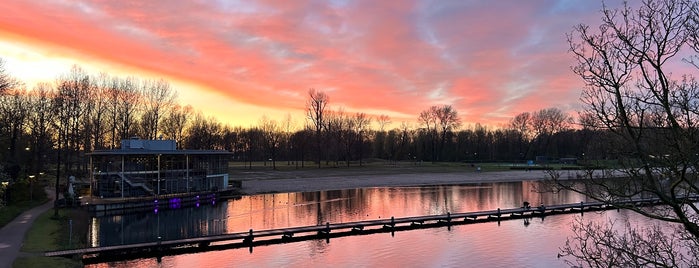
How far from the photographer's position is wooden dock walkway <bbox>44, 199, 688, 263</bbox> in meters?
28.9

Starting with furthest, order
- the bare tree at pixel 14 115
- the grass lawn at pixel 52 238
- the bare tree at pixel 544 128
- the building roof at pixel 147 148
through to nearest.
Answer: the bare tree at pixel 544 128, the bare tree at pixel 14 115, the building roof at pixel 147 148, the grass lawn at pixel 52 238

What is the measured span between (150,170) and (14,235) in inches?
1032

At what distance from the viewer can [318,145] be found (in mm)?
117812

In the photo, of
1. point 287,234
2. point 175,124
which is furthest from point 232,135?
point 287,234

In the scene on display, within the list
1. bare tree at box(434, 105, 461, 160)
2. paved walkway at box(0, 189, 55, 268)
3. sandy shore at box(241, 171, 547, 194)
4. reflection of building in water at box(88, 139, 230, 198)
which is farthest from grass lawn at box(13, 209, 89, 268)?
bare tree at box(434, 105, 461, 160)

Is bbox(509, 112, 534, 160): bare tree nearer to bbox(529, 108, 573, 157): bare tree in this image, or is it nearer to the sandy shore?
bbox(529, 108, 573, 157): bare tree

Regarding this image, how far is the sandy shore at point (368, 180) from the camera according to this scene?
7469 cm

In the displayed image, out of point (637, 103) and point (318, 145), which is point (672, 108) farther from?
point (318, 145)

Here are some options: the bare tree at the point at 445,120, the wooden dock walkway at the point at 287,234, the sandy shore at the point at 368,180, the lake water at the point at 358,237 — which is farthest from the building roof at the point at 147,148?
the bare tree at the point at 445,120

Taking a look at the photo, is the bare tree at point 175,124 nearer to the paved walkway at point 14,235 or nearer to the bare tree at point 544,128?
the paved walkway at point 14,235

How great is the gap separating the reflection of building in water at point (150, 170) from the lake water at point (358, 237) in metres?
3.78

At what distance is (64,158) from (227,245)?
4593 centimetres

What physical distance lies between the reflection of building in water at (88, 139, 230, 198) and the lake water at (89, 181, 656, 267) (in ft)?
12.4

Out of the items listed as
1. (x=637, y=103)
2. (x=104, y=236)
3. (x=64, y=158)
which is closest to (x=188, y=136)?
(x=64, y=158)
